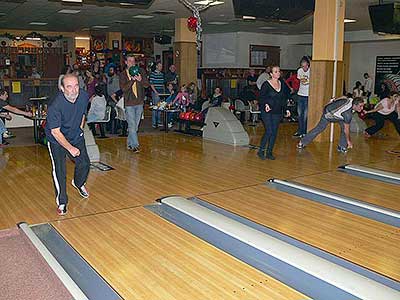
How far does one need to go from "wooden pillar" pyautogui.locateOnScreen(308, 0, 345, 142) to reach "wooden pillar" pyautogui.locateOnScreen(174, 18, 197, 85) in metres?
3.48

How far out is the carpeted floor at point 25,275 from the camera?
2441mm

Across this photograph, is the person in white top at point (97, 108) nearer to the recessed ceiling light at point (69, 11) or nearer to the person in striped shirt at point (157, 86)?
the person in striped shirt at point (157, 86)

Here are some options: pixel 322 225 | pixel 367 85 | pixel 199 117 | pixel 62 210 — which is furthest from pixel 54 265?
pixel 367 85

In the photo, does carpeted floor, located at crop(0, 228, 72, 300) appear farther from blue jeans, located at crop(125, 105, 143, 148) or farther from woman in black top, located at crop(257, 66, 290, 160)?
woman in black top, located at crop(257, 66, 290, 160)

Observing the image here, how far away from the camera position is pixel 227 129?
7.10 m

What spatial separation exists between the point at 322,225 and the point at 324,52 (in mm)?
4370

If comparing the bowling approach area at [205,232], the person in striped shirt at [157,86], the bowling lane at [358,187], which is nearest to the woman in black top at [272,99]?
the bowling approach area at [205,232]

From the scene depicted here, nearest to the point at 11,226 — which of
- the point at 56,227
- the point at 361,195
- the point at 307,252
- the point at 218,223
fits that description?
the point at 56,227

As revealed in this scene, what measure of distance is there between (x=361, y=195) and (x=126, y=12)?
6.82 metres

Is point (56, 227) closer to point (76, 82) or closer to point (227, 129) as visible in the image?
point (76, 82)

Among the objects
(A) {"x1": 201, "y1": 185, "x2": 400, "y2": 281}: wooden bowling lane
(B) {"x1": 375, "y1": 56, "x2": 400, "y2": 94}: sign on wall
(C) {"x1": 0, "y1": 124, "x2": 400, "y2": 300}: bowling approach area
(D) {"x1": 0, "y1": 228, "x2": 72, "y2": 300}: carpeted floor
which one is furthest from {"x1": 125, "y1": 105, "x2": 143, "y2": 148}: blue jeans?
(B) {"x1": 375, "y1": 56, "x2": 400, "y2": 94}: sign on wall

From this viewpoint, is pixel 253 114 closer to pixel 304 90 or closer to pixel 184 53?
pixel 184 53

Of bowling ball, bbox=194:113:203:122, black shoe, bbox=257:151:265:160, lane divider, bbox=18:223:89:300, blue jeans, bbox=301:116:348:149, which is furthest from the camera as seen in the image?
bowling ball, bbox=194:113:203:122

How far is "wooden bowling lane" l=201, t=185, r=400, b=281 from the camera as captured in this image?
9.77 ft
